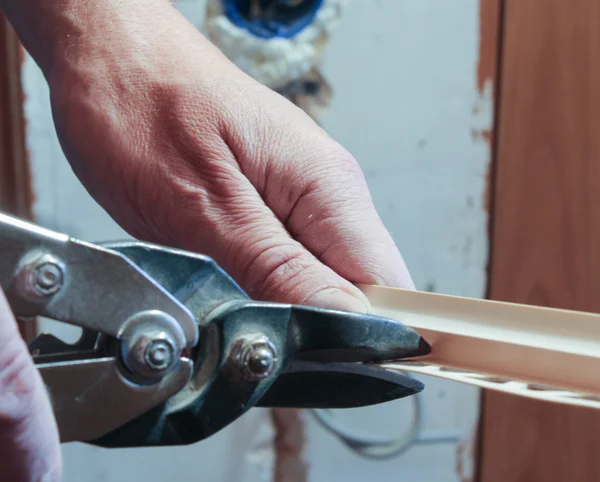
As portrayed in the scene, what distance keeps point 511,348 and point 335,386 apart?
0.27 ft

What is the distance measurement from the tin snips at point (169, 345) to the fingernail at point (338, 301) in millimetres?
35

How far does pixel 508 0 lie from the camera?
36.1 inches

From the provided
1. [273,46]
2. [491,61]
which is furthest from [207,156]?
[491,61]

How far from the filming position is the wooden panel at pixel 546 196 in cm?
92

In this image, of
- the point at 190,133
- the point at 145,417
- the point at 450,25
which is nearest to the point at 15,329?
the point at 145,417

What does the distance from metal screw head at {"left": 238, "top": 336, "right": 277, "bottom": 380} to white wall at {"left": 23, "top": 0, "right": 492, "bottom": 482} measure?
647mm

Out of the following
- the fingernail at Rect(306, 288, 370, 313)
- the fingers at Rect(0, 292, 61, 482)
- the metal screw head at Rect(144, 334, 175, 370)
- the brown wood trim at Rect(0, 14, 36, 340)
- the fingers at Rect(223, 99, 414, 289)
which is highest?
the brown wood trim at Rect(0, 14, 36, 340)

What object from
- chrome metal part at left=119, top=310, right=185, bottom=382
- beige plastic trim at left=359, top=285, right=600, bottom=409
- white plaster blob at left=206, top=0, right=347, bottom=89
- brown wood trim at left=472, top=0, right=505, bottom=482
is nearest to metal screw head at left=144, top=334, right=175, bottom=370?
chrome metal part at left=119, top=310, right=185, bottom=382

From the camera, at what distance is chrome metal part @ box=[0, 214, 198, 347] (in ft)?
0.82

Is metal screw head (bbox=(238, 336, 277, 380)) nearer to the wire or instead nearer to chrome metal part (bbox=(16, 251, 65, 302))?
chrome metal part (bbox=(16, 251, 65, 302))

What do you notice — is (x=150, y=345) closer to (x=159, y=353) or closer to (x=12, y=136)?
(x=159, y=353)

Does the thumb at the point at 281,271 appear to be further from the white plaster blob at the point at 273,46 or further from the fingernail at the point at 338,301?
the white plaster blob at the point at 273,46

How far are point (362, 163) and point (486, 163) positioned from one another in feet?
0.59

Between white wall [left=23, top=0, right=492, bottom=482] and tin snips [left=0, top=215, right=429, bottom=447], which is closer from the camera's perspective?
tin snips [left=0, top=215, right=429, bottom=447]
